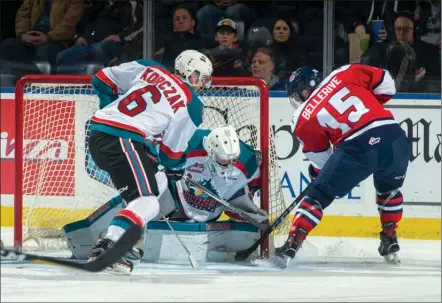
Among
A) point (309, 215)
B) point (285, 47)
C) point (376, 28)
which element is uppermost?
point (376, 28)

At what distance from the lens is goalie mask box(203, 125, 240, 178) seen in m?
5.82

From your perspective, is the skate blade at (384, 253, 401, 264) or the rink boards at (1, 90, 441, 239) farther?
the rink boards at (1, 90, 441, 239)

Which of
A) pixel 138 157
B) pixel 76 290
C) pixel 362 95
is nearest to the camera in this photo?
pixel 76 290

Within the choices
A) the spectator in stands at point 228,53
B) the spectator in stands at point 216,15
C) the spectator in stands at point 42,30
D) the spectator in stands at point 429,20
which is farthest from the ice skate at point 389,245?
the spectator in stands at point 42,30

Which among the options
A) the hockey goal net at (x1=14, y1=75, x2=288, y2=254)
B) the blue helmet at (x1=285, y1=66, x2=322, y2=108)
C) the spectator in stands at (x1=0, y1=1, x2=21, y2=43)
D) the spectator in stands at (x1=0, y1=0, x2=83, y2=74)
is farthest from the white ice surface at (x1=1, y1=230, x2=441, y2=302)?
the spectator in stands at (x1=0, y1=1, x2=21, y2=43)

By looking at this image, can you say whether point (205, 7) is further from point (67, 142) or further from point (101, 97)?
point (101, 97)

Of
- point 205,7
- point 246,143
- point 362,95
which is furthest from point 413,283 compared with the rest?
point 205,7

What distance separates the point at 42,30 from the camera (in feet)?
26.3

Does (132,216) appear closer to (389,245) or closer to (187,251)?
(187,251)

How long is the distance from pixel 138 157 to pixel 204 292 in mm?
662

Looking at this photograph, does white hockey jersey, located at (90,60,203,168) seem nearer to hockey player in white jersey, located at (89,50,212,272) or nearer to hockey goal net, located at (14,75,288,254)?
hockey player in white jersey, located at (89,50,212,272)

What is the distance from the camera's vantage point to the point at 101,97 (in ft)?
18.8

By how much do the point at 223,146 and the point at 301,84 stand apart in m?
0.49

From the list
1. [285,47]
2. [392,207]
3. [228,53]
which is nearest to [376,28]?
[285,47]
